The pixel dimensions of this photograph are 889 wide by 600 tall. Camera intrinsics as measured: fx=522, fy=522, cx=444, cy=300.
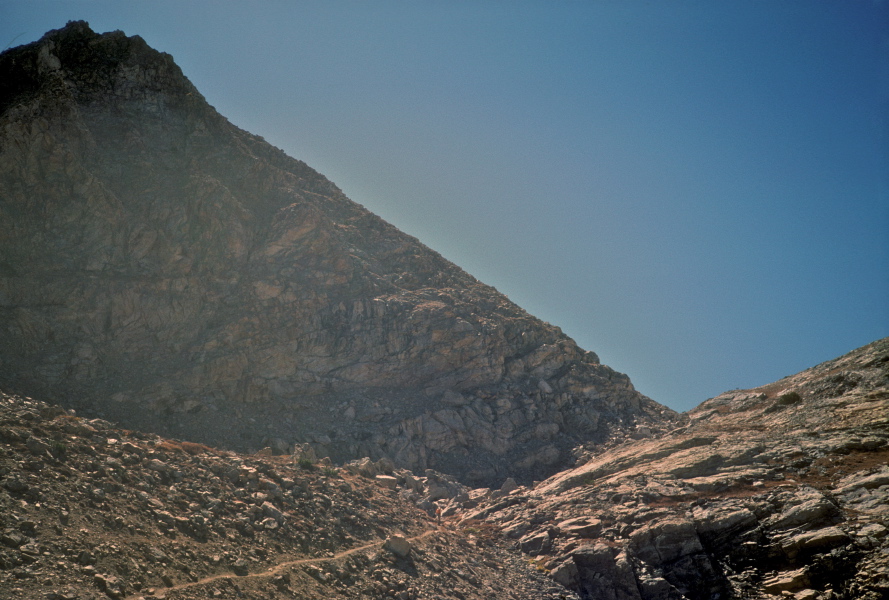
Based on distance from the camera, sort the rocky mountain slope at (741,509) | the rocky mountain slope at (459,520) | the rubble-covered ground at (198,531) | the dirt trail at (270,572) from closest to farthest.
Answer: the rubble-covered ground at (198,531) < the dirt trail at (270,572) < the rocky mountain slope at (459,520) < the rocky mountain slope at (741,509)

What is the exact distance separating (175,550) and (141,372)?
20.9m

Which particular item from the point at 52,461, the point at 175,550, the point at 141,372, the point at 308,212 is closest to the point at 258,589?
the point at 175,550

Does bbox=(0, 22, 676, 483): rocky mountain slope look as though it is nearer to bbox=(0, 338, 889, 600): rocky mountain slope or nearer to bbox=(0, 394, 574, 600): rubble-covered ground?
bbox=(0, 338, 889, 600): rocky mountain slope

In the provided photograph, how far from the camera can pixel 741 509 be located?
20.6m

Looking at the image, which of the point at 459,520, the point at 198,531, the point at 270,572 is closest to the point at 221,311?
the point at 459,520

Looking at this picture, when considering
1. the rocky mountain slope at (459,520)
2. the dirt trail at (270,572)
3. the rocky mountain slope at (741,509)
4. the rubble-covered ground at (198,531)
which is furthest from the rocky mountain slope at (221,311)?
the dirt trail at (270,572)

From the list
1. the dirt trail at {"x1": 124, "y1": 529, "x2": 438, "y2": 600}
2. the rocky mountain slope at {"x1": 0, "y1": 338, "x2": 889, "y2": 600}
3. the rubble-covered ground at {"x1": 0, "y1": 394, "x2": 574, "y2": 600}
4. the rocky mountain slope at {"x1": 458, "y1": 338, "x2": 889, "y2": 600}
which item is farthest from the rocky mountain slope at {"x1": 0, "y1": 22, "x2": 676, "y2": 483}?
the dirt trail at {"x1": 124, "y1": 529, "x2": 438, "y2": 600}

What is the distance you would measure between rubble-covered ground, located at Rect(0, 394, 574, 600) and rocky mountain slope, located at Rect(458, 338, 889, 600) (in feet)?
9.17

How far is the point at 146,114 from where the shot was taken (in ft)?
139

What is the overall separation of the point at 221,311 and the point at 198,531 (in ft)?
80.7

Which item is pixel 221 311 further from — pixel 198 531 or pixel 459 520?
pixel 198 531

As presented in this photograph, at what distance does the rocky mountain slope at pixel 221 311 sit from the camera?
101ft

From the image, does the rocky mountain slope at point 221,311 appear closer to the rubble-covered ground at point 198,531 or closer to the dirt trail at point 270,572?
the rubble-covered ground at point 198,531

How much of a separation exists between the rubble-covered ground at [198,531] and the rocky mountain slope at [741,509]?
9.17 ft
